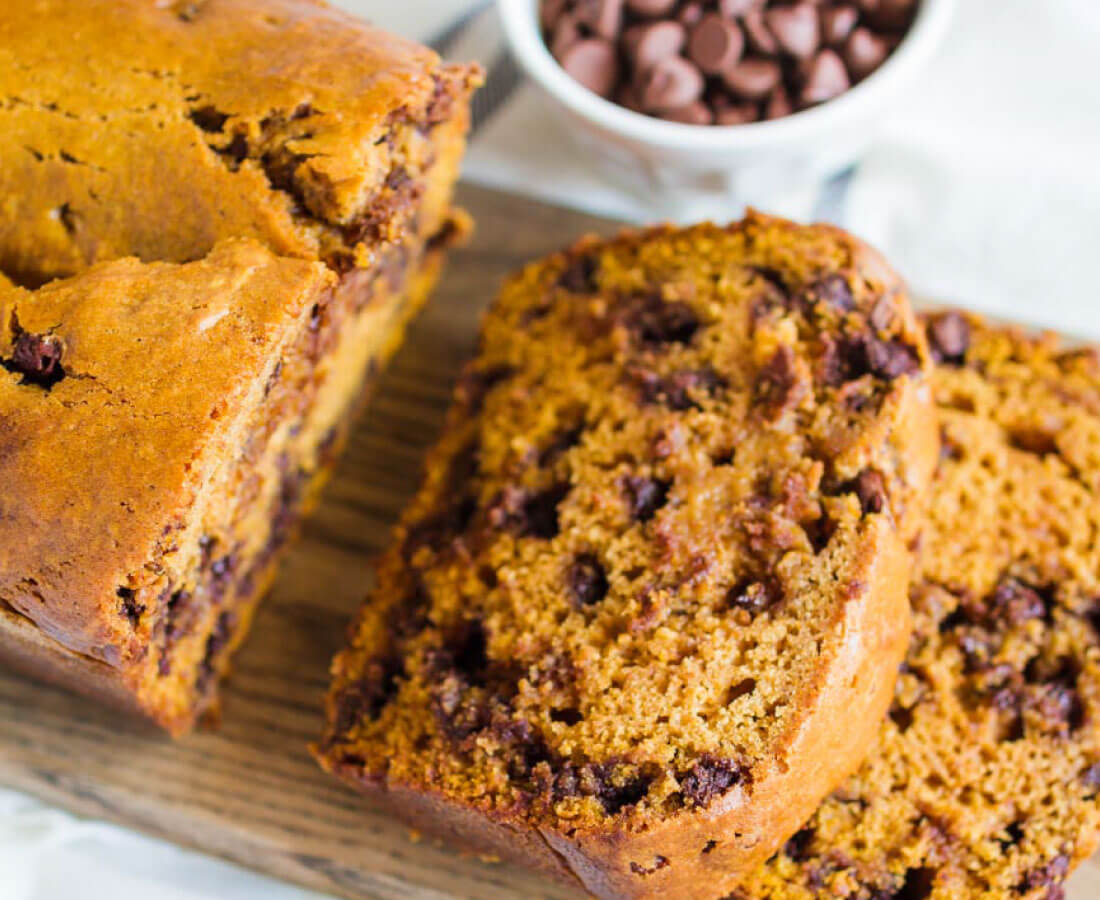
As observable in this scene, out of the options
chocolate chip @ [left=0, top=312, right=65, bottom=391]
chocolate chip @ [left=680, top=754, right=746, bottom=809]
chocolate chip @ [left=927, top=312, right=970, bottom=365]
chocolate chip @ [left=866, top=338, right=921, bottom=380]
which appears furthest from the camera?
chocolate chip @ [left=927, top=312, right=970, bottom=365]

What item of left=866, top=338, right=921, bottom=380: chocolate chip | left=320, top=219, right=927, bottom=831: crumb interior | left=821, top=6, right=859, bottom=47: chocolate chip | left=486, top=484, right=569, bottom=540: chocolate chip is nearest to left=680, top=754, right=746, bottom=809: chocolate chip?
left=320, top=219, right=927, bottom=831: crumb interior

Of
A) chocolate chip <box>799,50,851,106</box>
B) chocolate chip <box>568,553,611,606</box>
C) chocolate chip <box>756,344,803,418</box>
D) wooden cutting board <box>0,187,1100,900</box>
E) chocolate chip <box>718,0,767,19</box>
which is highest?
chocolate chip <box>718,0,767,19</box>

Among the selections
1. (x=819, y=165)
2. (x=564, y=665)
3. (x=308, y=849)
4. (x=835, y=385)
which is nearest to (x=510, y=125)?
(x=819, y=165)

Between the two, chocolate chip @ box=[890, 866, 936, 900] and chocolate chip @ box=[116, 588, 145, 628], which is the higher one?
chocolate chip @ box=[116, 588, 145, 628]

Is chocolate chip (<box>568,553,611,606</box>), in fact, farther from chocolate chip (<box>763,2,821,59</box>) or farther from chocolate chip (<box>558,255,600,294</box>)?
chocolate chip (<box>763,2,821,59</box>)

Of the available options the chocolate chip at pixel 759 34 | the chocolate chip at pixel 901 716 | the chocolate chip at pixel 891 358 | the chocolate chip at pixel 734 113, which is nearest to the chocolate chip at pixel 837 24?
the chocolate chip at pixel 759 34

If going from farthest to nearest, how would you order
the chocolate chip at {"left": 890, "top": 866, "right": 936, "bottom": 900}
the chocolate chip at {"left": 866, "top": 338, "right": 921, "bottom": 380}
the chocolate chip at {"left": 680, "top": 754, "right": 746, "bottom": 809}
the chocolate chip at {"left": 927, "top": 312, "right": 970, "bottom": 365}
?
the chocolate chip at {"left": 927, "top": 312, "right": 970, "bottom": 365}, the chocolate chip at {"left": 866, "top": 338, "right": 921, "bottom": 380}, the chocolate chip at {"left": 890, "top": 866, "right": 936, "bottom": 900}, the chocolate chip at {"left": 680, "top": 754, "right": 746, "bottom": 809}

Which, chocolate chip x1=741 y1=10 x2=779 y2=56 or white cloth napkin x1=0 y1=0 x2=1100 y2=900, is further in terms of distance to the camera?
white cloth napkin x1=0 y1=0 x2=1100 y2=900
